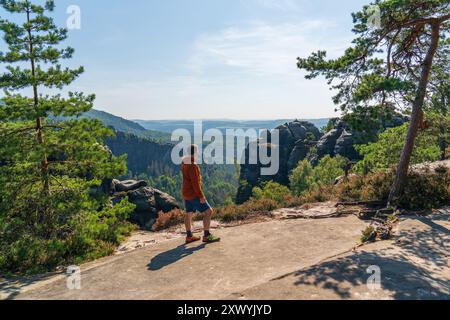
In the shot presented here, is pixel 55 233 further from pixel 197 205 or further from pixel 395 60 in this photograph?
pixel 395 60

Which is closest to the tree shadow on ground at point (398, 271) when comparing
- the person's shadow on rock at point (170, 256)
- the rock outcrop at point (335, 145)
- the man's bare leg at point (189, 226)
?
the person's shadow on rock at point (170, 256)

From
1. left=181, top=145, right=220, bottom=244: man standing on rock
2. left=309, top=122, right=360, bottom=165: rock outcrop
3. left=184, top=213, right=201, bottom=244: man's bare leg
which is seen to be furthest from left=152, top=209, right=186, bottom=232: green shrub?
left=309, top=122, right=360, bottom=165: rock outcrop

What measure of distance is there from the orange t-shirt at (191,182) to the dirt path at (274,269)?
1.23 m

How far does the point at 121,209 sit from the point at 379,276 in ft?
24.0

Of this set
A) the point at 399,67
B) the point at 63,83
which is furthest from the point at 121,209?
the point at 399,67

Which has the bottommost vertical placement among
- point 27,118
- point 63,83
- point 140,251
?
point 140,251

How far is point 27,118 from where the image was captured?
8.70 m

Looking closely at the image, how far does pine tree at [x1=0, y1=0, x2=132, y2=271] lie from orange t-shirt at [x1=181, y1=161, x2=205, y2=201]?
242cm

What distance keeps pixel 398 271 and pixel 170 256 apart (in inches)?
179

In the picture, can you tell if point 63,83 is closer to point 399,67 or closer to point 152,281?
point 152,281

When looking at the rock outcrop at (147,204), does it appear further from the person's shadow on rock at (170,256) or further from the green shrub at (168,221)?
the person's shadow on rock at (170,256)

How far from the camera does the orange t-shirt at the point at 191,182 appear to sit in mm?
8180

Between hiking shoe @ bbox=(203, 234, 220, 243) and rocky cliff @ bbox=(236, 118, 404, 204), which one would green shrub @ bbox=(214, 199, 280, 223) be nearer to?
hiking shoe @ bbox=(203, 234, 220, 243)

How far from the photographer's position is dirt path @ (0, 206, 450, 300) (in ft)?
17.3
